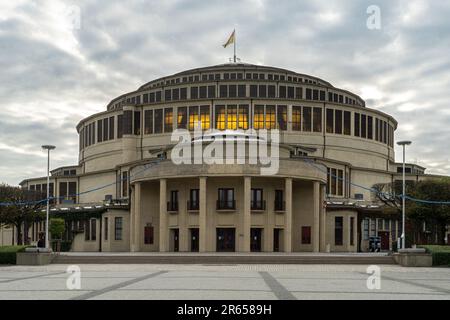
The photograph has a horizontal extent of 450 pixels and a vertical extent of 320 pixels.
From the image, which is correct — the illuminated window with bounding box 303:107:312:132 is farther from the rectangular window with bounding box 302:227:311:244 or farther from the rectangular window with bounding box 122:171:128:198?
the rectangular window with bounding box 122:171:128:198

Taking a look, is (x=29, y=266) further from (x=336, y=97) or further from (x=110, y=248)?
(x=336, y=97)

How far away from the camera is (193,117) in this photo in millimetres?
77188

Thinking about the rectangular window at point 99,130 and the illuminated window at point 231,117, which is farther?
the rectangular window at point 99,130

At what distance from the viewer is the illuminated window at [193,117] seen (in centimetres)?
7700

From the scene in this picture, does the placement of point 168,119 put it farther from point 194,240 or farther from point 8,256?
point 8,256

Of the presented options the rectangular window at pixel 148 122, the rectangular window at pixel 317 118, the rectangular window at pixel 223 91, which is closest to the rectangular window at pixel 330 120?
the rectangular window at pixel 317 118

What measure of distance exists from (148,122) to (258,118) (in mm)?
13723

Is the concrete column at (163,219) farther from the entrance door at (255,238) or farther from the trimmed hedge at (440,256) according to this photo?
the trimmed hedge at (440,256)

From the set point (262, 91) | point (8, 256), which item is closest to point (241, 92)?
point (262, 91)

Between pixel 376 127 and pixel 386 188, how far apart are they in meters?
12.3

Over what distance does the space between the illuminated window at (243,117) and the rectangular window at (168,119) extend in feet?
27.3

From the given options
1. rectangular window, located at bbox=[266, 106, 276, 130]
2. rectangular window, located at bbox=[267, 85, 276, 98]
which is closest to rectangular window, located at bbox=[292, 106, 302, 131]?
rectangular window, located at bbox=[266, 106, 276, 130]
